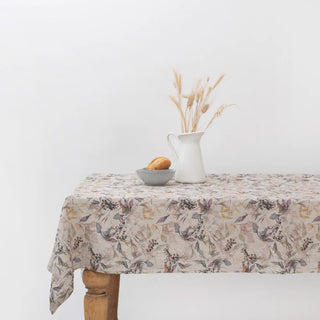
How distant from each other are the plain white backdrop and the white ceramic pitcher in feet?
1.46

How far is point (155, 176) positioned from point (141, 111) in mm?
681

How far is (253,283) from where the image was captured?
9.04 feet

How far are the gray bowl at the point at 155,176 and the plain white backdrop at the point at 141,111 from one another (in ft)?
1.93

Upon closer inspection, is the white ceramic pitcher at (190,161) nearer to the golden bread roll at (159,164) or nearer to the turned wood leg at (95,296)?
the golden bread roll at (159,164)

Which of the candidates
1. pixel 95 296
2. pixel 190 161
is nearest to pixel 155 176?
pixel 190 161

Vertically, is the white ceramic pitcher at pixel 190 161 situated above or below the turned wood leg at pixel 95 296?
above

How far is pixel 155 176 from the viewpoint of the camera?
6.91 ft

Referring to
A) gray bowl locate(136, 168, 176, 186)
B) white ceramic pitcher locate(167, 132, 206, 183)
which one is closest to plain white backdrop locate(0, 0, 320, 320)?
white ceramic pitcher locate(167, 132, 206, 183)

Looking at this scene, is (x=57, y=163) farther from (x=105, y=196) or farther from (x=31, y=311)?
(x=105, y=196)

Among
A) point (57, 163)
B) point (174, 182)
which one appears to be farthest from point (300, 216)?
point (57, 163)

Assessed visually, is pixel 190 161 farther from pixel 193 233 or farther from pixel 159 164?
pixel 193 233

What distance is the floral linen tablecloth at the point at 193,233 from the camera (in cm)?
184

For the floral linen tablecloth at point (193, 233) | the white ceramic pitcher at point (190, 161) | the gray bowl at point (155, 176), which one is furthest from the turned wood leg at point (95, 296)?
the white ceramic pitcher at point (190, 161)

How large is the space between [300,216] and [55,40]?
1.52 metres
